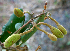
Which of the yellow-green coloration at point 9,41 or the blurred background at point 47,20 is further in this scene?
the blurred background at point 47,20

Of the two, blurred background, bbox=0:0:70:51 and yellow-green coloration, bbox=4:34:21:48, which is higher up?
blurred background, bbox=0:0:70:51

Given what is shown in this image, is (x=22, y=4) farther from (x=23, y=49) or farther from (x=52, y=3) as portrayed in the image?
(x=23, y=49)

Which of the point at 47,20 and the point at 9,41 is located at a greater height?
the point at 47,20

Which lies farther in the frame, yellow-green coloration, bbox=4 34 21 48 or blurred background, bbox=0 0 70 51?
blurred background, bbox=0 0 70 51

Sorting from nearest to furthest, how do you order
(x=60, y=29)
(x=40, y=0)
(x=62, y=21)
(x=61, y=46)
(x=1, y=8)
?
1. (x=60, y=29)
2. (x=61, y=46)
3. (x=62, y=21)
4. (x=1, y=8)
5. (x=40, y=0)

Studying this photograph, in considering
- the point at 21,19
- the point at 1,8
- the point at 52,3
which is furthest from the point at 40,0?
the point at 21,19

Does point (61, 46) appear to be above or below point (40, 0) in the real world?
below

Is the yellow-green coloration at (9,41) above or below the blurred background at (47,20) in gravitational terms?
below

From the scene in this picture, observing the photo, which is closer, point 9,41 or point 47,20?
point 9,41
